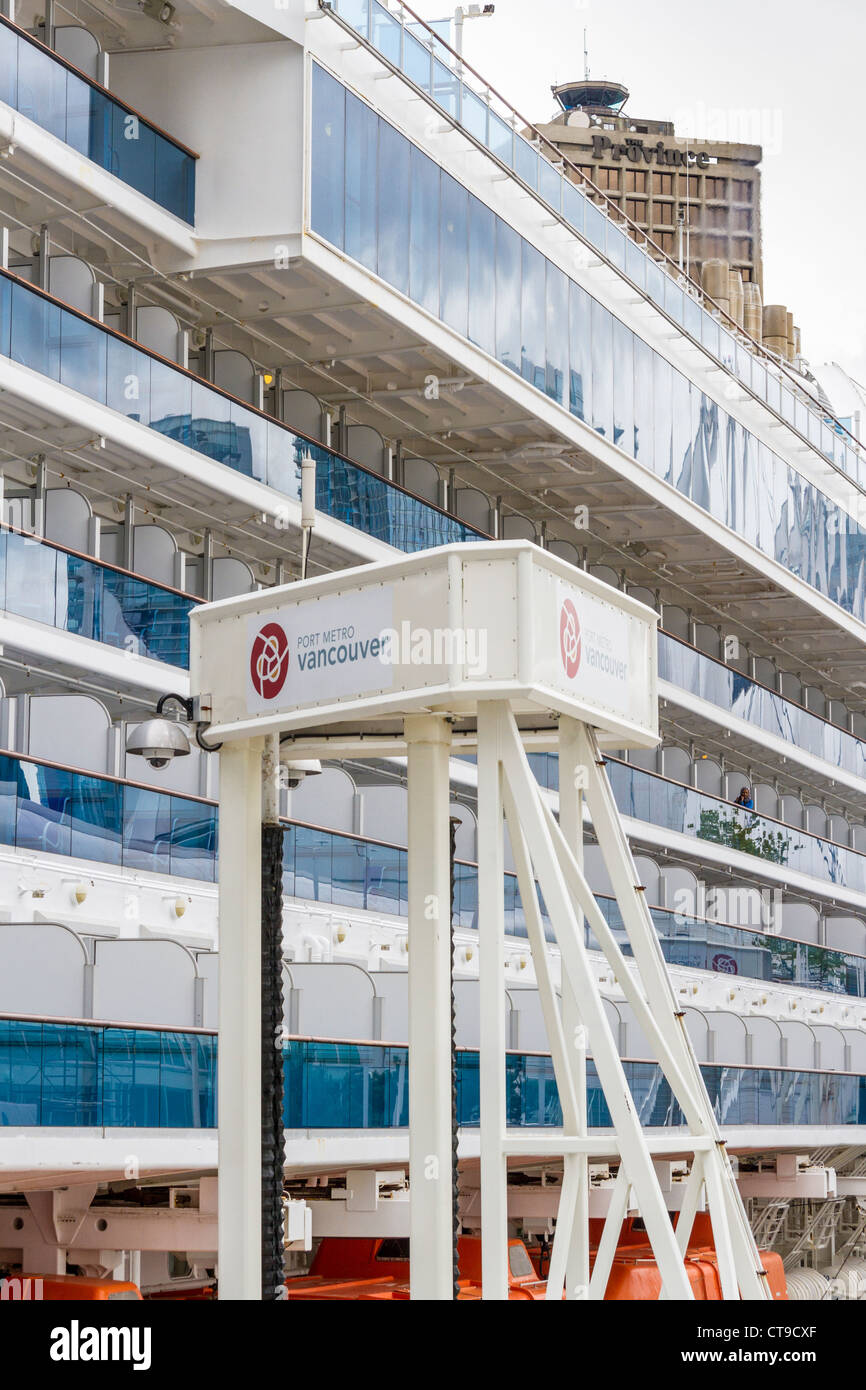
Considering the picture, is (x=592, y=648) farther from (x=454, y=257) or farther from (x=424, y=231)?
(x=454, y=257)

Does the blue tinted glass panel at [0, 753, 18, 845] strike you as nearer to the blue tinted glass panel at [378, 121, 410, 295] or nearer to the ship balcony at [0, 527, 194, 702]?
the ship balcony at [0, 527, 194, 702]

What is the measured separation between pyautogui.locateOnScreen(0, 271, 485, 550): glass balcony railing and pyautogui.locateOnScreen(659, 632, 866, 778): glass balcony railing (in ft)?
28.8

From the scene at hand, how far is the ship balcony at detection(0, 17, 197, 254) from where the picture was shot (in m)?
20.9

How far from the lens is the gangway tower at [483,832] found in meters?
11.1

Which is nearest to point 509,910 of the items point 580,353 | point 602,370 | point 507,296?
point 507,296

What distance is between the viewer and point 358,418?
98.9ft

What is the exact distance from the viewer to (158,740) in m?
15.0

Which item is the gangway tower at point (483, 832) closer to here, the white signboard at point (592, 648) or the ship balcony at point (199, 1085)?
the white signboard at point (592, 648)

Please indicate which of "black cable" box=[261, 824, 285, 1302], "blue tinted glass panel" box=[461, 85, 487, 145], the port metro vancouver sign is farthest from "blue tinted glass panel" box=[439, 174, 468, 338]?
"black cable" box=[261, 824, 285, 1302]

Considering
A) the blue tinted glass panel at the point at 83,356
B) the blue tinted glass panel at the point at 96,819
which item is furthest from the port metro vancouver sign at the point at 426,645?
the blue tinted glass panel at the point at 83,356

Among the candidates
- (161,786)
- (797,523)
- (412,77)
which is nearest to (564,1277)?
(161,786)

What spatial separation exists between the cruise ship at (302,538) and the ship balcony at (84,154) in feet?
0.16
